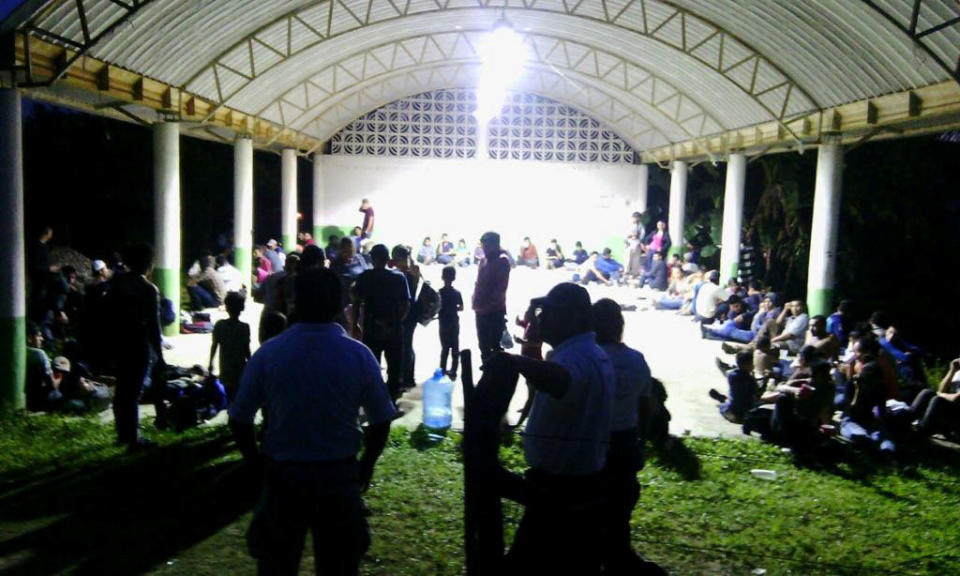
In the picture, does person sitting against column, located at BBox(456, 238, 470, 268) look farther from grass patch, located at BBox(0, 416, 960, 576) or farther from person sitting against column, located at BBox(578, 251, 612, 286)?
grass patch, located at BBox(0, 416, 960, 576)

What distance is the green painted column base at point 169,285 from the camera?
12263mm

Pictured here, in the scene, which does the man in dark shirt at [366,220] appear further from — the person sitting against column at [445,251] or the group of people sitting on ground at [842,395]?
the group of people sitting on ground at [842,395]

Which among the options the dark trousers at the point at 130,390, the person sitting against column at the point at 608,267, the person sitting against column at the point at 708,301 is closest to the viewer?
the dark trousers at the point at 130,390

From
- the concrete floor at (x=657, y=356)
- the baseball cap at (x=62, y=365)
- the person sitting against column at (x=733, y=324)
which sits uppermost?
the person sitting against column at (x=733, y=324)

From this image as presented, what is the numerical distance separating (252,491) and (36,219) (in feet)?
58.3

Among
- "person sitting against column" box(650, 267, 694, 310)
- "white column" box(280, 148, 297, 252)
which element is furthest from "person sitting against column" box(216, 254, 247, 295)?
"person sitting against column" box(650, 267, 694, 310)

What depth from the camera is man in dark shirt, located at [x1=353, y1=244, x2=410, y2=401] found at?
7.60 meters

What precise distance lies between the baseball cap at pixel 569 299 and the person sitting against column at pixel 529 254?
20575 mm

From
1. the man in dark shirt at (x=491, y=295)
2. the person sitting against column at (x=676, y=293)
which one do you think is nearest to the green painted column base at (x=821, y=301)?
the person sitting against column at (x=676, y=293)

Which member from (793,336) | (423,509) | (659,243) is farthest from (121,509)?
(659,243)

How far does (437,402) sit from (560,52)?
12954 mm

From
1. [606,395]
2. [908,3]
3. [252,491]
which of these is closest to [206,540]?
[252,491]

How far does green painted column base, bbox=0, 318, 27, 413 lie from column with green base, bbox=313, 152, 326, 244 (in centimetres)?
1680

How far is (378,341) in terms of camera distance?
7691 mm
